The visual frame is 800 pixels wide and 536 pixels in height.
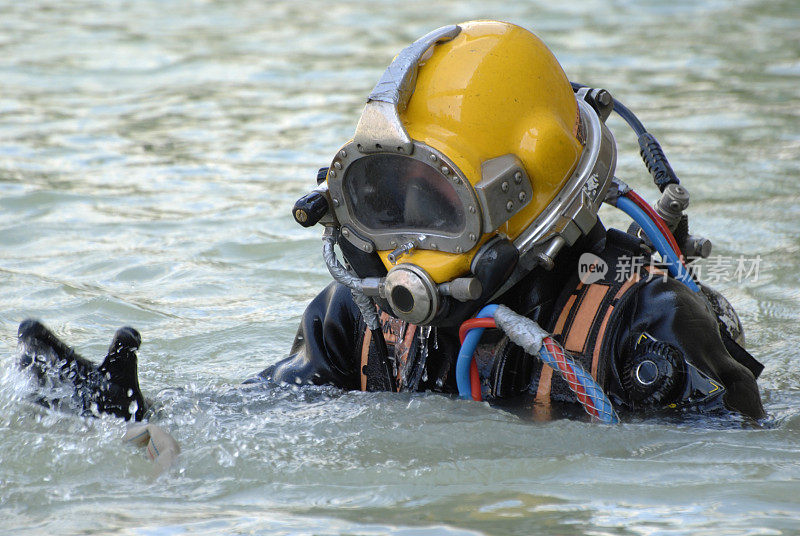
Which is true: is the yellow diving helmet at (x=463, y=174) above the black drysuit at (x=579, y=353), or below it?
above

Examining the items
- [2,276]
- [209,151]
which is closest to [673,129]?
[209,151]

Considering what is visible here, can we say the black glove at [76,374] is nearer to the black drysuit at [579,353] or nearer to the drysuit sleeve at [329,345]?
the black drysuit at [579,353]

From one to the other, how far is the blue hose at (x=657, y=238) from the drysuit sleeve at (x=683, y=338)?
165 mm

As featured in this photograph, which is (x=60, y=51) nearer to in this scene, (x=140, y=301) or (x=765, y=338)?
(x=140, y=301)

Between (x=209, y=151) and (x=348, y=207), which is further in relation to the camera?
(x=209, y=151)

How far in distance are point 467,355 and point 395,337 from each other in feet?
0.85

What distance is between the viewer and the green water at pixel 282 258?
223 cm

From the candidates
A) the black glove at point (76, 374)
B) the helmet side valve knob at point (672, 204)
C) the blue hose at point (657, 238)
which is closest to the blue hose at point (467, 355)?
the blue hose at point (657, 238)

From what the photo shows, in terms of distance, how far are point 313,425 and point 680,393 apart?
867 mm

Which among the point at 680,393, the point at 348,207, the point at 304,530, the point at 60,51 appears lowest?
the point at 304,530

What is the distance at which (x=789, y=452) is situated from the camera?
8.02 ft

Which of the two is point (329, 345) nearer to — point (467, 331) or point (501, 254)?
point (467, 331)

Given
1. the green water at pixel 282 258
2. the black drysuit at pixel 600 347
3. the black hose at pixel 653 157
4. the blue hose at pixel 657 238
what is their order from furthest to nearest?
the black hose at pixel 653 157 → the blue hose at pixel 657 238 → the black drysuit at pixel 600 347 → the green water at pixel 282 258

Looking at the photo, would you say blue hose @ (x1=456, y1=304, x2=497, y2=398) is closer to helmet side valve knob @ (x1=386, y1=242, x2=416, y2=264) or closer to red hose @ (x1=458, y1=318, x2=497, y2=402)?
red hose @ (x1=458, y1=318, x2=497, y2=402)
